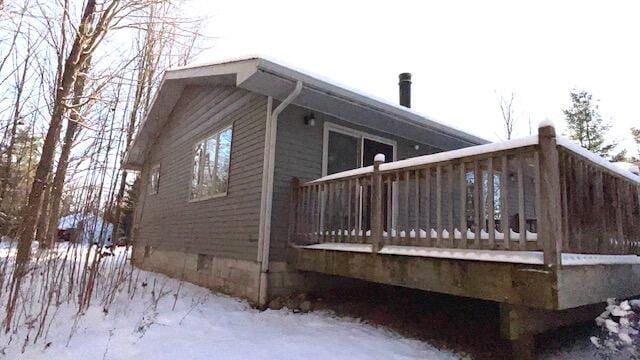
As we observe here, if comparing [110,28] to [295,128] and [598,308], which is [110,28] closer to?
[295,128]

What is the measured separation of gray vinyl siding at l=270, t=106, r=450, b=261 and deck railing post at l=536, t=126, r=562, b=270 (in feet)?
13.7

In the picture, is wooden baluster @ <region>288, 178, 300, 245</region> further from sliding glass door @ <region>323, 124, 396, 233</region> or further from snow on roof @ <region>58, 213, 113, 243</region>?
snow on roof @ <region>58, 213, 113, 243</region>

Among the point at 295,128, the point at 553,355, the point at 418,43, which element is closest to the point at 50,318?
the point at 295,128

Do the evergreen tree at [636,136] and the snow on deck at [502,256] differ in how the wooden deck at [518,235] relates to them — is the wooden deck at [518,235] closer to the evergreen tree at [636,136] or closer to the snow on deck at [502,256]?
the snow on deck at [502,256]

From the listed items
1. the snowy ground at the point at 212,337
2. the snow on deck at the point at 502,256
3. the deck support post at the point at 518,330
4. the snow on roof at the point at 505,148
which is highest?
the snow on roof at the point at 505,148

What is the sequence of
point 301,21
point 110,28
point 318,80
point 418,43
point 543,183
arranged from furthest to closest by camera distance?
point 418,43, point 301,21, point 110,28, point 318,80, point 543,183

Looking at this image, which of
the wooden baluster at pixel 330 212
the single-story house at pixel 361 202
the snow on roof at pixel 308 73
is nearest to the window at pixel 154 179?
the single-story house at pixel 361 202

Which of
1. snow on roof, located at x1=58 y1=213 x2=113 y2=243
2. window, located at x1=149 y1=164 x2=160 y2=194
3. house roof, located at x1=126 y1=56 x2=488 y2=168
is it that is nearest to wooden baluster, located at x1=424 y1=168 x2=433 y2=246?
house roof, located at x1=126 y1=56 x2=488 y2=168

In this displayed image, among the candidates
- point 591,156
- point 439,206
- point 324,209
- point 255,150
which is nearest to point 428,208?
point 439,206

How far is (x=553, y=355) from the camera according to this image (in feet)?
13.8

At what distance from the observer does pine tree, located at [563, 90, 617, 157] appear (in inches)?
872

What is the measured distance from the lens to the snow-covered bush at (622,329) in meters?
3.34

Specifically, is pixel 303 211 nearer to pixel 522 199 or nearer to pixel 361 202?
pixel 361 202

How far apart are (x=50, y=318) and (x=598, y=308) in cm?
622
